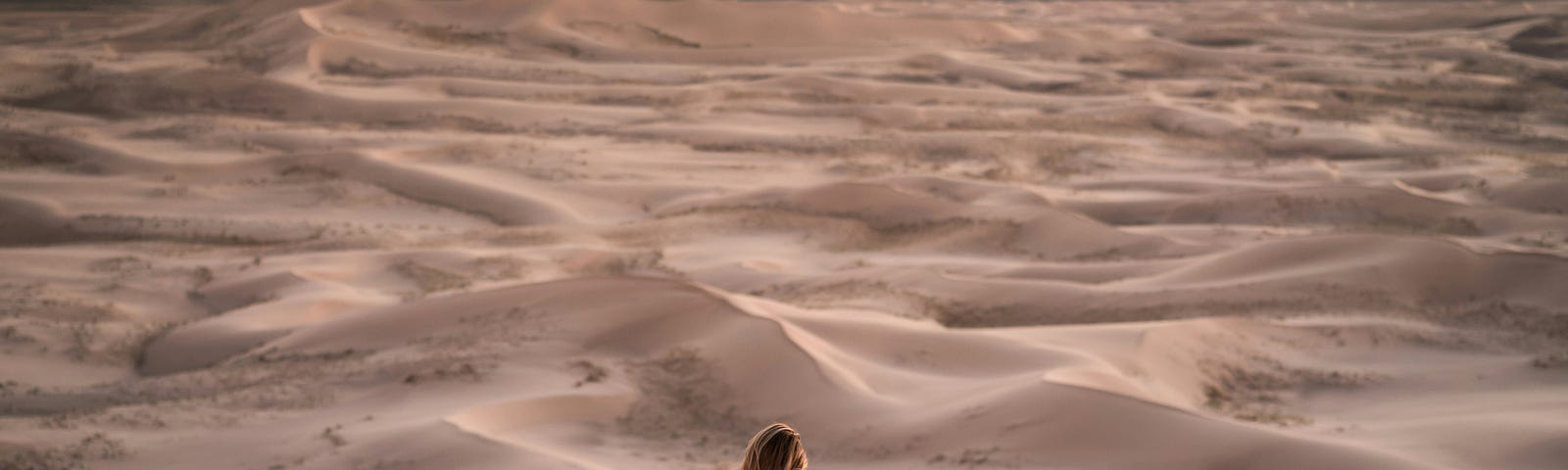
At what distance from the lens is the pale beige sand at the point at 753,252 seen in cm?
294

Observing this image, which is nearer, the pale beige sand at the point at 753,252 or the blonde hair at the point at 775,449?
the blonde hair at the point at 775,449

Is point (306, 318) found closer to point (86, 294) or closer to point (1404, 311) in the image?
point (86, 294)

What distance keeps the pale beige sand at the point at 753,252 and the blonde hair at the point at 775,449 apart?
5.02ft

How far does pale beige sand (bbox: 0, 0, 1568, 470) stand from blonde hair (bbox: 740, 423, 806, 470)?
1.53 meters

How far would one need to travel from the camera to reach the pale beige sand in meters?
2.94

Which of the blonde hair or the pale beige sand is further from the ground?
the blonde hair

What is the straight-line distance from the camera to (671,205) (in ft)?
18.6

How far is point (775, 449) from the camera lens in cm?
119

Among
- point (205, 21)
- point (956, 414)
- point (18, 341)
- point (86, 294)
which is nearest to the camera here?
point (956, 414)

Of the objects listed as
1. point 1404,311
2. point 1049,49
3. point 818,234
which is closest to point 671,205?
point 818,234

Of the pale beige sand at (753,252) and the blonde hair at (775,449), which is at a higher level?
the blonde hair at (775,449)

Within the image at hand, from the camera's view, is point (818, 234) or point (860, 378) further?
point (818, 234)

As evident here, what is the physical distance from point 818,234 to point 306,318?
1.99 metres

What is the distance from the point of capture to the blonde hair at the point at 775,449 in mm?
1189
